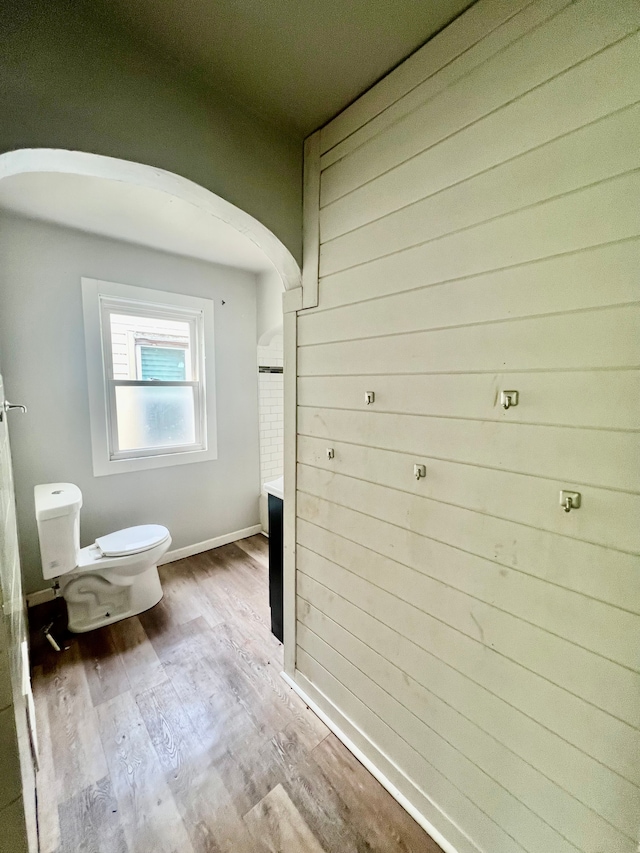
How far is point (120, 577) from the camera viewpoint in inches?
80.6

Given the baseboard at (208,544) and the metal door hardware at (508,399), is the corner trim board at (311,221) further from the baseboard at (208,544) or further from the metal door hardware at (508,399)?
the baseboard at (208,544)

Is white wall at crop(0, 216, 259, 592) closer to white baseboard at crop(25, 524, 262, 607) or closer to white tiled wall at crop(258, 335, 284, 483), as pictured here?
white baseboard at crop(25, 524, 262, 607)

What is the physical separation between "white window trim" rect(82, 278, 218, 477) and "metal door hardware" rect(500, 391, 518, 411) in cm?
240

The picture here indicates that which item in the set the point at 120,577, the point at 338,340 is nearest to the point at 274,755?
the point at 120,577

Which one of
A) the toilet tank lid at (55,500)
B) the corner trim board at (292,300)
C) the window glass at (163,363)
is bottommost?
the toilet tank lid at (55,500)

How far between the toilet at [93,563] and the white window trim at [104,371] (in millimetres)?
368

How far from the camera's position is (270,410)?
320 centimetres

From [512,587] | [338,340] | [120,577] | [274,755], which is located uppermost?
[338,340]

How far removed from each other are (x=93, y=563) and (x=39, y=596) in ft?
2.04

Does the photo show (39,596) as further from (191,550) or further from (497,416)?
(497,416)

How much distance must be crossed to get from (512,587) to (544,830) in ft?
2.01

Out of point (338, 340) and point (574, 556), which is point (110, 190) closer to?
point (338, 340)

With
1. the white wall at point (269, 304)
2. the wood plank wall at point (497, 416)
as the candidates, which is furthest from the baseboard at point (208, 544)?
the wood plank wall at point (497, 416)

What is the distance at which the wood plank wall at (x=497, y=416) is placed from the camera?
0.68 metres
